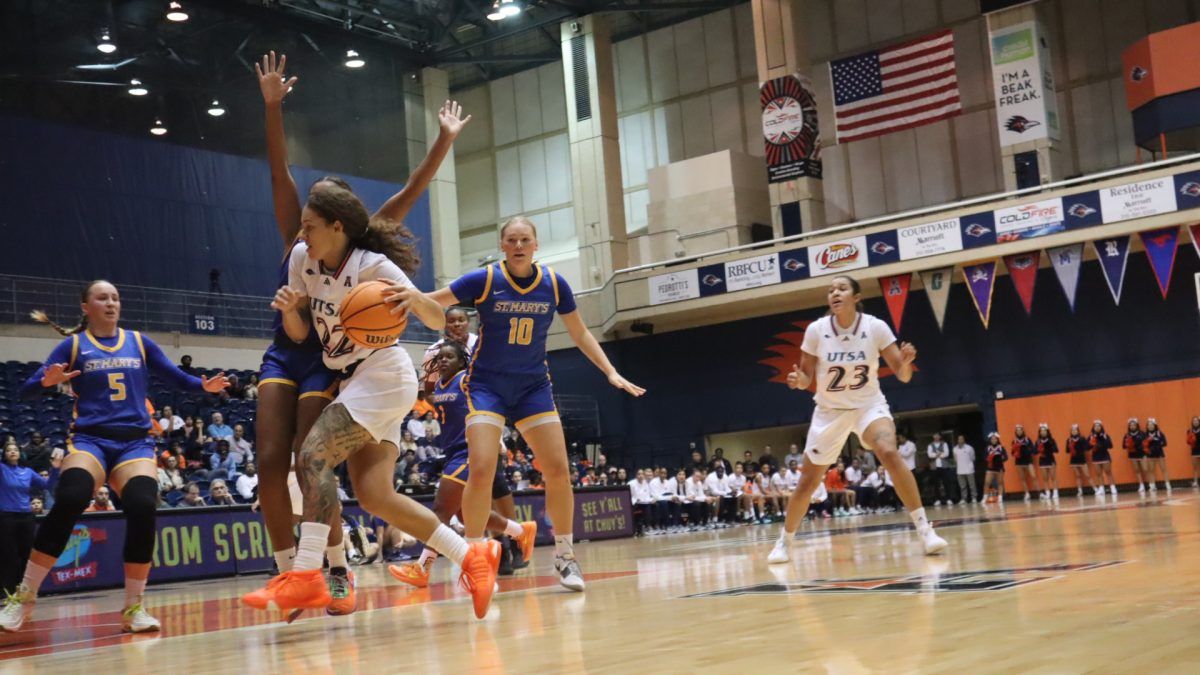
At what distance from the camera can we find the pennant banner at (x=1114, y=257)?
2439cm

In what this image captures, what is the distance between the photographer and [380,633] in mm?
4688

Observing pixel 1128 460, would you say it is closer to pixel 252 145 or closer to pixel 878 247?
pixel 878 247

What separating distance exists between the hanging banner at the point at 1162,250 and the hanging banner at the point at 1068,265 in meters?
1.30

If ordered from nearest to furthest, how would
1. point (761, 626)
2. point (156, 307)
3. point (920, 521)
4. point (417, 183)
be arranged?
point (761, 626) < point (417, 183) < point (920, 521) < point (156, 307)

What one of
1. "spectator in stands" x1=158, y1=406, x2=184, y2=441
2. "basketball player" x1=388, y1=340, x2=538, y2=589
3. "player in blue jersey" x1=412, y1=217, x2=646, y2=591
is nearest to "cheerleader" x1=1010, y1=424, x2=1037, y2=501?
"spectator in stands" x1=158, y1=406, x2=184, y2=441

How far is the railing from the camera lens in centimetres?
2144

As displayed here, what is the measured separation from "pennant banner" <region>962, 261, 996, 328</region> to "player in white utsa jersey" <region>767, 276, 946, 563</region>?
1844cm

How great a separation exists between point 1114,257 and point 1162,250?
888mm

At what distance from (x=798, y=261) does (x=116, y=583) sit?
686 inches

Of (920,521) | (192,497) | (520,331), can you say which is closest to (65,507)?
(520,331)

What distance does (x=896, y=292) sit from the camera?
26.7 meters

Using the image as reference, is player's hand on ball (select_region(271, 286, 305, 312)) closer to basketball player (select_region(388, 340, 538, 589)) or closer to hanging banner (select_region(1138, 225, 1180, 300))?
basketball player (select_region(388, 340, 538, 589))

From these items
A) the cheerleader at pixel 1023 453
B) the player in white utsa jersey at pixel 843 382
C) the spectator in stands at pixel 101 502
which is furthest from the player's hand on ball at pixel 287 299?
the cheerleader at pixel 1023 453

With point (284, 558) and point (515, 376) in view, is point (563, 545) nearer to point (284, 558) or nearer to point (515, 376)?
point (515, 376)
